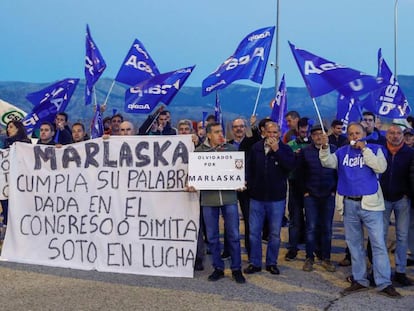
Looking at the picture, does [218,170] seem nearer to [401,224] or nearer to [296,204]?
[296,204]

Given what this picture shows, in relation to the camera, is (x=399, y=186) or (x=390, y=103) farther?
(x=390, y=103)

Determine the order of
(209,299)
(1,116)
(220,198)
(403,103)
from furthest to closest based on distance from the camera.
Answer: (1,116)
(403,103)
(220,198)
(209,299)

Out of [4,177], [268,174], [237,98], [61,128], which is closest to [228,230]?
[268,174]

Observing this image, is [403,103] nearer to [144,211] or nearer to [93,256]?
[144,211]

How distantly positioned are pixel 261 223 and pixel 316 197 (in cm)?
84

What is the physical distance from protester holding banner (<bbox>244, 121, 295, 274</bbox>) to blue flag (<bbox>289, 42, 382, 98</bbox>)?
74 centimetres

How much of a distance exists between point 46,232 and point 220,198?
8.24 feet

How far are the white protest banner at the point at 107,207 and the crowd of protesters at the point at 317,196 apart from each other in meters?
0.35

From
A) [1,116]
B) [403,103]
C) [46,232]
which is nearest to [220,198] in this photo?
[46,232]

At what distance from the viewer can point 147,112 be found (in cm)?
968

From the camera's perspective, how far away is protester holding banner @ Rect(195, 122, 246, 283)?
696 centimetres

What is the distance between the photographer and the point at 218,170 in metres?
6.95

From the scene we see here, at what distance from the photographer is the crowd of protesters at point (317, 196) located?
21.1 ft

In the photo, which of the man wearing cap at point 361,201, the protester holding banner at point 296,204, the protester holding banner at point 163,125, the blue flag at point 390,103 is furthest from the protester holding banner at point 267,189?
the blue flag at point 390,103
